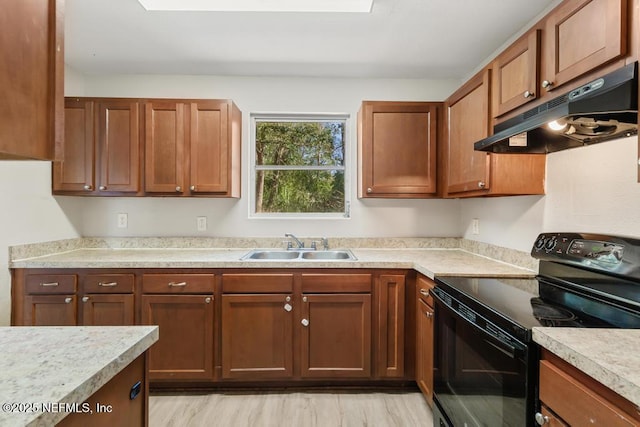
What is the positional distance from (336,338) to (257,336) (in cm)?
52

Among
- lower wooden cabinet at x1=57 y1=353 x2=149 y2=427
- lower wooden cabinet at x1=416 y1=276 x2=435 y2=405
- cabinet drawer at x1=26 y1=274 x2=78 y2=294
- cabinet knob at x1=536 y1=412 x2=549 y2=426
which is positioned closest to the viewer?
lower wooden cabinet at x1=57 y1=353 x2=149 y2=427

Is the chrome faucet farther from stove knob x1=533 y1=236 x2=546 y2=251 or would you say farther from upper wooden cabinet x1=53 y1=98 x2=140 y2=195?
stove knob x1=533 y1=236 x2=546 y2=251

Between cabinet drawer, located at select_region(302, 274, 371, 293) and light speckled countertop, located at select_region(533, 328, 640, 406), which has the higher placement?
light speckled countertop, located at select_region(533, 328, 640, 406)

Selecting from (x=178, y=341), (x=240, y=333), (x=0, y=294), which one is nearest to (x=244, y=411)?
(x=240, y=333)

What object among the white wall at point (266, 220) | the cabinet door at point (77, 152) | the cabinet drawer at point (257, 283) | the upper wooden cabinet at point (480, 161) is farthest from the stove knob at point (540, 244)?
the cabinet door at point (77, 152)

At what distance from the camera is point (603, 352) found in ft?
2.71

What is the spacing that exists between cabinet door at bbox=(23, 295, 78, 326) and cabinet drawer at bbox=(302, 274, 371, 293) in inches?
59.7

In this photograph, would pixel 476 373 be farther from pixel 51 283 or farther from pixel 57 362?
pixel 51 283

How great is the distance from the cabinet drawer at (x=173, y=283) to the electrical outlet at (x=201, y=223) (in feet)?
2.20

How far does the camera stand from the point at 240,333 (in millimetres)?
2111

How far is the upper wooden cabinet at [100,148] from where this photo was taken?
2371mm

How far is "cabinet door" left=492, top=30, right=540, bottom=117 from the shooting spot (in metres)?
1.44

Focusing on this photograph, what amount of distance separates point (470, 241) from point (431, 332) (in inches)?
40.7

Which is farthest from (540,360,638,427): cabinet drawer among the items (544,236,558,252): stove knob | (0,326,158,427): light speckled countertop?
(0,326,158,427): light speckled countertop
